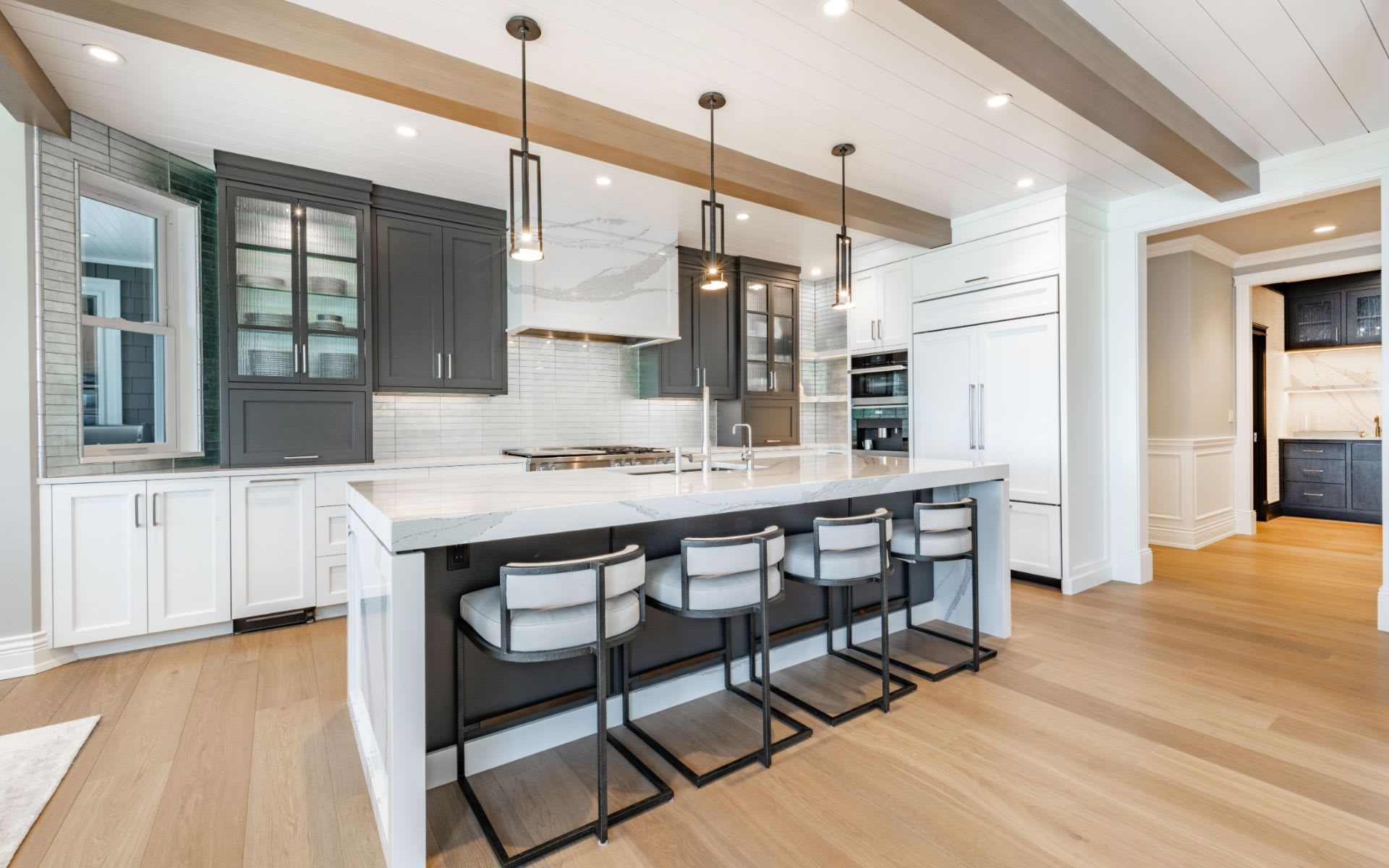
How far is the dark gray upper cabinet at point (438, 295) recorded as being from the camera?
4109 mm

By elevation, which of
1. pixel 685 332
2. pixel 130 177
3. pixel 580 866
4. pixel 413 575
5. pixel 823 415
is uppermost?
pixel 130 177

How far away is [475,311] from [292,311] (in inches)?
42.3

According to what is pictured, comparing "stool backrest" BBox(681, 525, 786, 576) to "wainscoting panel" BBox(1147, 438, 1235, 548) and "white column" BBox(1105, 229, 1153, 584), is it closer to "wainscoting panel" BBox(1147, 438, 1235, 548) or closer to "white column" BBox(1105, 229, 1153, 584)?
"white column" BBox(1105, 229, 1153, 584)

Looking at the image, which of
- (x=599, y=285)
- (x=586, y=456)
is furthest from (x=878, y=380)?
(x=586, y=456)

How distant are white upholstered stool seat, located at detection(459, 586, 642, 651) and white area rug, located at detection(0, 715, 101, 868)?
1.37 meters

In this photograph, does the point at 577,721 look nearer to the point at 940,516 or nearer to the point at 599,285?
the point at 940,516

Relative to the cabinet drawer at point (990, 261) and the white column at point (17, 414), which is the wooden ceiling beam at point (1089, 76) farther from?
the white column at point (17, 414)

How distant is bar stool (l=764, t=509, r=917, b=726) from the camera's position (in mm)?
2453

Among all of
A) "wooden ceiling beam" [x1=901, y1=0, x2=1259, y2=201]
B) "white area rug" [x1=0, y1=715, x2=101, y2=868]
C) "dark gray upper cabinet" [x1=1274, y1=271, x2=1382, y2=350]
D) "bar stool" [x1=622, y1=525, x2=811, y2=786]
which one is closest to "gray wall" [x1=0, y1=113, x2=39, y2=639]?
"white area rug" [x1=0, y1=715, x2=101, y2=868]

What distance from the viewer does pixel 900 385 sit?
207 inches

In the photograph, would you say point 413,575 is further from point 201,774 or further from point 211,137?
point 211,137

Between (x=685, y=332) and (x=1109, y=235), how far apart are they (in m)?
3.22

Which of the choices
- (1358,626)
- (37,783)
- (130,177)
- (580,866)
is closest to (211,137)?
(130,177)

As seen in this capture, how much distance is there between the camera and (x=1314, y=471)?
6.97 metres
